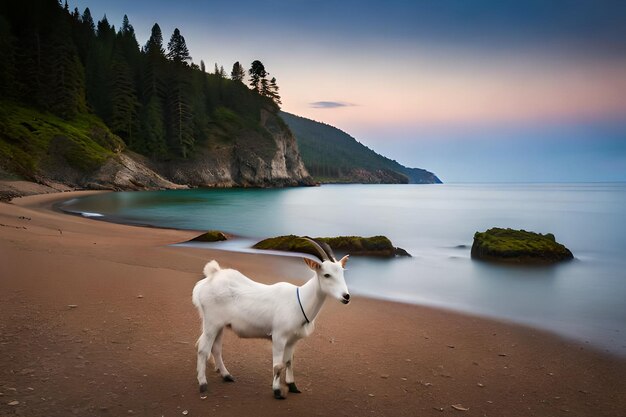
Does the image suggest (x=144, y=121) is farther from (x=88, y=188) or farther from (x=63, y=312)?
(x=63, y=312)

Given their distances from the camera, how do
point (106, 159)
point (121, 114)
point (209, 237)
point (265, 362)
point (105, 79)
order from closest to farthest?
point (265, 362), point (209, 237), point (106, 159), point (121, 114), point (105, 79)

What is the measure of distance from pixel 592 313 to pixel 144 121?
3487 inches

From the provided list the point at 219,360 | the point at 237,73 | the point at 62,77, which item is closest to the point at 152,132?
the point at 62,77

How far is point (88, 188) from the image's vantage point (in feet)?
189

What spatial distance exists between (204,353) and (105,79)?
96916mm

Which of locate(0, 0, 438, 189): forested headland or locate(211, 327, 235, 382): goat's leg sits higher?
locate(0, 0, 438, 189): forested headland

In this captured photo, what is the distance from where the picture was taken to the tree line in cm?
6975

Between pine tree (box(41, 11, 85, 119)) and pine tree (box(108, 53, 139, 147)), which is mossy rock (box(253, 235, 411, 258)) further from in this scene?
pine tree (box(108, 53, 139, 147))

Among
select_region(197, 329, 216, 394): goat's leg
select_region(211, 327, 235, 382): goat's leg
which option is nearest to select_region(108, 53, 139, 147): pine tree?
select_region(211, 327, 235, 382): goat's leg

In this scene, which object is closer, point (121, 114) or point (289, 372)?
point (289, 372)

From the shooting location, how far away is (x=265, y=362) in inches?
240

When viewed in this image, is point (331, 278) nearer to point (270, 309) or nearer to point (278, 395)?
point (270, 309)

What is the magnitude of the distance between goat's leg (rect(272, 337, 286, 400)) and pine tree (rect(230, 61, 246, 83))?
132620mm

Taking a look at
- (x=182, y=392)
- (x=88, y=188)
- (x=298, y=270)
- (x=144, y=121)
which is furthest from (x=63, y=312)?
(x=144, y=121)
